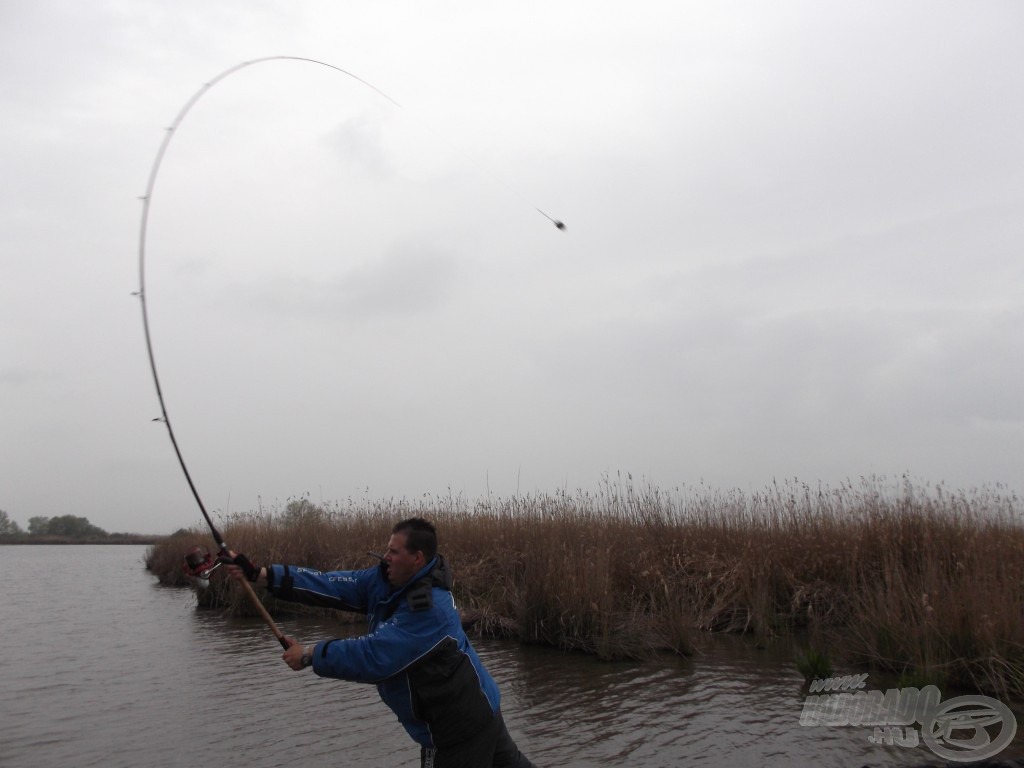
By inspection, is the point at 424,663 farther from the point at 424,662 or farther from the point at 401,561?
the point at 401,561

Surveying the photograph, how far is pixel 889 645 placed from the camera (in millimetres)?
→ 7047

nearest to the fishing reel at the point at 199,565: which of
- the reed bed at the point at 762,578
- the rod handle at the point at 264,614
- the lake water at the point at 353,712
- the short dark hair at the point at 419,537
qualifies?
the rod handle at the point at 264,614

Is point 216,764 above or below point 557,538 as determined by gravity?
below

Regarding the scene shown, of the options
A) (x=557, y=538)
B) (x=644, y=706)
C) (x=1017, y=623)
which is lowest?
(x=644, y=706)

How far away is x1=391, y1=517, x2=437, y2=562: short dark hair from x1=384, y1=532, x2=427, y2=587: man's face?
2 cm

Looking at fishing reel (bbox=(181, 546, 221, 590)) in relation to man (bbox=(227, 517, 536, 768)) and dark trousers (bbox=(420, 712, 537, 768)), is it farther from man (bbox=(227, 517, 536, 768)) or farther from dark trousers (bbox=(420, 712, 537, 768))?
dark trousers (bbox=(420, 712, 537, 768))

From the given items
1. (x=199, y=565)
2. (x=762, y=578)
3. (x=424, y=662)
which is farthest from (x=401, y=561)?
(x=762, y=578)

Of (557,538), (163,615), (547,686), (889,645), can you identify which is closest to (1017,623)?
(889,645)

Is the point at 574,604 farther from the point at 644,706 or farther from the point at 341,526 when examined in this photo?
the point at 341,526

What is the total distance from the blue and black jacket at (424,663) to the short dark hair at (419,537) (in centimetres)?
7

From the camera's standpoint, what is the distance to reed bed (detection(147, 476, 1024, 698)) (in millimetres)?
6648

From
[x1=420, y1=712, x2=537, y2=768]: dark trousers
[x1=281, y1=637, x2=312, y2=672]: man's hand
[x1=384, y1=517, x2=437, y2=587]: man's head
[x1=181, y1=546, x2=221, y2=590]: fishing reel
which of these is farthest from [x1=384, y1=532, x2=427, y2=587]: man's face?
[x1=181, y1=546, x2=221, y2=590]: fishing reel

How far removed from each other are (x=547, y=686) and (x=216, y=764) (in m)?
3.19

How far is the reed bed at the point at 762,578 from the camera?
262 inches
